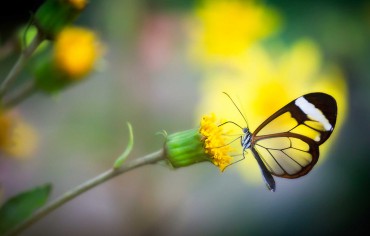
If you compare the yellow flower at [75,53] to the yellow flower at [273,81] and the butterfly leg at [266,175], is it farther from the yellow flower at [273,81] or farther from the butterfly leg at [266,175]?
the yellow flower at [273,81]

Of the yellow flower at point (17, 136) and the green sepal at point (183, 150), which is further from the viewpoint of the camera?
the yellow flower at point (17, 136)

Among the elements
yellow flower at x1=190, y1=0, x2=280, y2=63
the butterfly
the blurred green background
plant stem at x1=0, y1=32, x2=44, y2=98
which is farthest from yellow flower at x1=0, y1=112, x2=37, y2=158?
yellow flower at x1=190, y1=0, x2=280, y2=63

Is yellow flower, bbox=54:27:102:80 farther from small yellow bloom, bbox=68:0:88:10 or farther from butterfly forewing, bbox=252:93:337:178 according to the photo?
butterfly forewing, bbox=252:93:337:178

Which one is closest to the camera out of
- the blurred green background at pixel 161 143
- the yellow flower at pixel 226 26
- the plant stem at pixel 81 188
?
the plant stem at pixel 81 188

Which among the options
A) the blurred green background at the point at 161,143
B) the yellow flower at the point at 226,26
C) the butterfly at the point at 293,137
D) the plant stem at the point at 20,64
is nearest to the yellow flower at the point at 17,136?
the blurred green background at the point at 161,143

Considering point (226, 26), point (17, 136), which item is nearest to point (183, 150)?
point (17, 136)

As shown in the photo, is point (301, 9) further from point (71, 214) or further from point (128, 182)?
point (71, 214)

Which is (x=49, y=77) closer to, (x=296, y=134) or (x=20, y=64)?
(x=20, y=64)

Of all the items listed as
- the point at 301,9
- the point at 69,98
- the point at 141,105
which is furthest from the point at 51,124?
the point at 301,9
